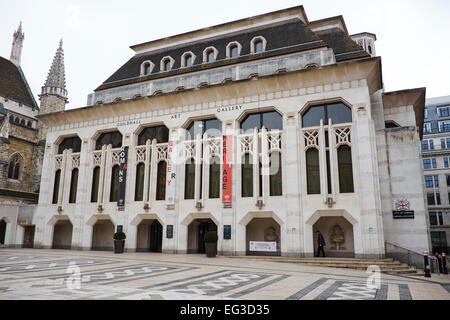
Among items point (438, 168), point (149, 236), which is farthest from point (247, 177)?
point (438, 168)

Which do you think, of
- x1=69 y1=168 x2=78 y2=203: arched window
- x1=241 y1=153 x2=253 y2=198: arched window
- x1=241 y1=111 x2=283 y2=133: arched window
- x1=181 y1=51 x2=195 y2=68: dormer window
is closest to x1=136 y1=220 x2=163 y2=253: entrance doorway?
x1=69 y1=168 x2=78 y2=203: arched window

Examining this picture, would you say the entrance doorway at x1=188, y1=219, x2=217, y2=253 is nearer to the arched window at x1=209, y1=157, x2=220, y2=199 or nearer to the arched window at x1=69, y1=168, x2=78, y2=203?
the arched window at x1=209, y1=157, x2=220, y2=199

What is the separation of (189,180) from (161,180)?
2.70 metres

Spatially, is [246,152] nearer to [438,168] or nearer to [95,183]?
[95,183]

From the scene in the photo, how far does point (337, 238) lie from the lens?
909 inches

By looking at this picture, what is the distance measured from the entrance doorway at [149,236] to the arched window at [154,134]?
7.03 metres

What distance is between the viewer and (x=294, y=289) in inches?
419

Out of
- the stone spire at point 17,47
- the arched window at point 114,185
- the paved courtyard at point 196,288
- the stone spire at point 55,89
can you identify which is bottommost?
the paved courtyard at point 196,288

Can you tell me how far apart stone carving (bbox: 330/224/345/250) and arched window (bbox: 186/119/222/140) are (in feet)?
36.6

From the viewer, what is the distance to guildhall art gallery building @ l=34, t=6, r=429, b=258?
2259cm

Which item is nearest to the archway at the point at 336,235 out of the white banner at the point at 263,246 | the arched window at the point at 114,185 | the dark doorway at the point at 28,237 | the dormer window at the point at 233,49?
the white banner at the point at 263,246

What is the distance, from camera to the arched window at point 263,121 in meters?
25.5

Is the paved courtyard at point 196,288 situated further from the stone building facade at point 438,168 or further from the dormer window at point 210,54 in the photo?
the stone building facade at point 438,168

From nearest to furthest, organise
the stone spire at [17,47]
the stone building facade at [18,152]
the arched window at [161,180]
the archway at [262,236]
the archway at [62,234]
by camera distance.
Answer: the archway at [262,236], the arched window at [161,180], the archway at [62,234], the stone building facade at [18,152], the stone spire at [17,47]
